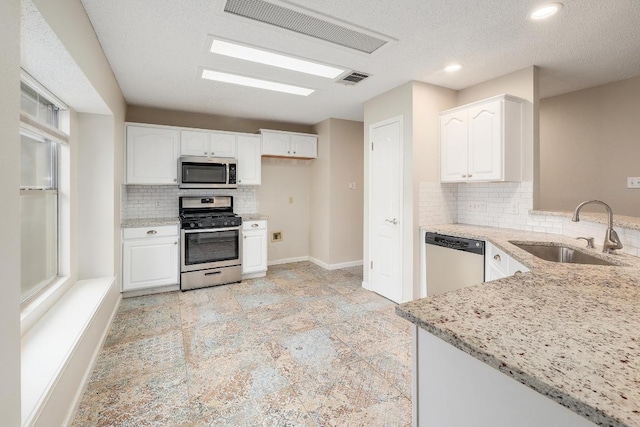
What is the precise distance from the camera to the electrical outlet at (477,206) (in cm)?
334

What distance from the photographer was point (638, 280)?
4.29 feet

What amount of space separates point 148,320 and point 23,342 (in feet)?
4.34

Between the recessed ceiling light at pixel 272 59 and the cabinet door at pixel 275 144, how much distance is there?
6.11ft

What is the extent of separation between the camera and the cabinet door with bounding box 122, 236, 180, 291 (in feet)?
11.9

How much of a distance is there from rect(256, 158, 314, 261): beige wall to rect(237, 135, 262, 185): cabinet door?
0.45m

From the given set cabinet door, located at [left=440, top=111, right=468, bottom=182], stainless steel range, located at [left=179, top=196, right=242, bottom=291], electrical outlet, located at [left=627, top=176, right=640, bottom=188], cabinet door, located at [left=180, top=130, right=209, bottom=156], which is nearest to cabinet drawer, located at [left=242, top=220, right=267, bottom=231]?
stainless steel range, located at [left=179, top=196, right=242, bottom=291]

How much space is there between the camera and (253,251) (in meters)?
4.41

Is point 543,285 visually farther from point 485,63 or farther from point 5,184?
point 485,63

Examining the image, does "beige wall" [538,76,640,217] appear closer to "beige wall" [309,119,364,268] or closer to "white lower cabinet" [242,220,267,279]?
"beige wall" [309,119,364,268]

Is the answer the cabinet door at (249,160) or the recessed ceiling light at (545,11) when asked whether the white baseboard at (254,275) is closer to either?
the cabinet door at (249,160)

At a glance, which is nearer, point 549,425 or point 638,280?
point 549,425

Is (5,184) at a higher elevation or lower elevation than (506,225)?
higher

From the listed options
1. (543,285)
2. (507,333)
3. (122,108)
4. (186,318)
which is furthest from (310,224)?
(507,333)

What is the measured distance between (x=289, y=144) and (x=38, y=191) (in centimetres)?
325
